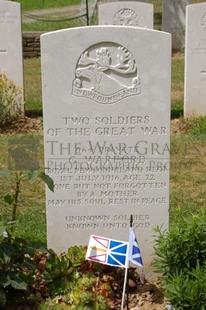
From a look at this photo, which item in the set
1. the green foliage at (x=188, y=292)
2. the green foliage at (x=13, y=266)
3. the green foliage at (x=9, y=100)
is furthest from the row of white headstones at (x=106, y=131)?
the green foliage at (x=9, y=100)

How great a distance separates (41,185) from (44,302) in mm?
2554

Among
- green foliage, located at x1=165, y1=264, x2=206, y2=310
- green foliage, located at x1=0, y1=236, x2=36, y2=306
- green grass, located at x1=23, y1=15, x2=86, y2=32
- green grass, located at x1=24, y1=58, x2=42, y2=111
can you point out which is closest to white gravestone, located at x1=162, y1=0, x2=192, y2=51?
green grass, located at x1=24, y1=58, x2=42, y2=111

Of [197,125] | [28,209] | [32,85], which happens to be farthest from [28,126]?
Result: [28,209]

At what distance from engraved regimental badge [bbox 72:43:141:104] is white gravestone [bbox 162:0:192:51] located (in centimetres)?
1114

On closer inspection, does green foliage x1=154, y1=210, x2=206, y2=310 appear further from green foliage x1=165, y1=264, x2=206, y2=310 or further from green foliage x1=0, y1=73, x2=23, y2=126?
green foliage x1=0, y1=73, x2=23, y2=126

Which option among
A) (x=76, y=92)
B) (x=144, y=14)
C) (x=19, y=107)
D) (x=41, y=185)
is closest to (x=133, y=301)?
(x=76, y=92)

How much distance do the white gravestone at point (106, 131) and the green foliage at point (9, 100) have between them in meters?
4.47

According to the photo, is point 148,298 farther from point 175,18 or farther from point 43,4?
point 43,4

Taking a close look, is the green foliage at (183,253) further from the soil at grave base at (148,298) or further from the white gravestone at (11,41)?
the white gravestone at (11,41)

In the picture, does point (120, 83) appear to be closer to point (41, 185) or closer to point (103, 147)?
point (103, 147)

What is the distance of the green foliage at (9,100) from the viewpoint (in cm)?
837

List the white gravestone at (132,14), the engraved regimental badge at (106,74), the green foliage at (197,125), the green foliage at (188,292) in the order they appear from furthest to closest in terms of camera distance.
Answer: the white gravestone at (132,14), the green foliage at (197,125), the engraved regimental badge at (106,74), the green foliage at (188,292)

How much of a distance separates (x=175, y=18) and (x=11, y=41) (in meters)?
7.12

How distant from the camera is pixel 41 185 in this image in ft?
20.1
